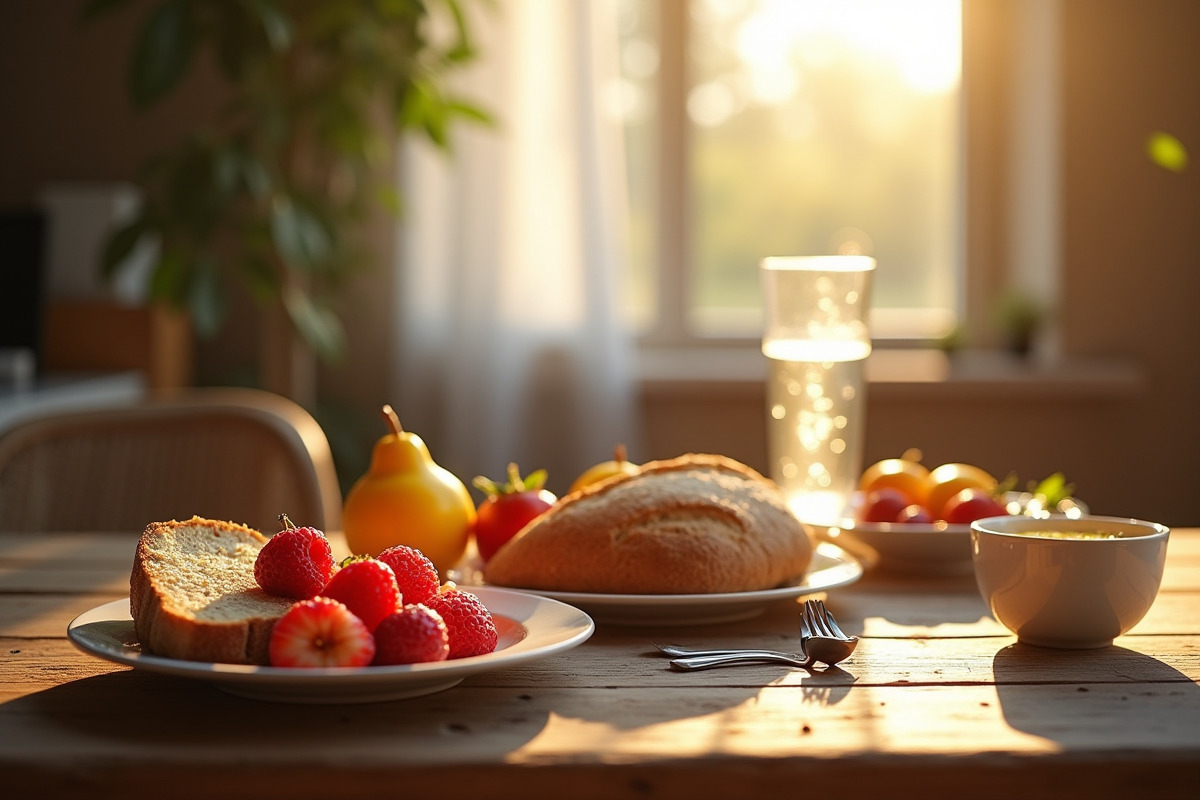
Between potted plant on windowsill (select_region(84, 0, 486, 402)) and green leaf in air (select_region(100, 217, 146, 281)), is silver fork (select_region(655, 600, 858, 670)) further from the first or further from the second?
green leaf in air (select_region(100, 217, 146, 281))

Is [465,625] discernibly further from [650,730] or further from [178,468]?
[178,468]

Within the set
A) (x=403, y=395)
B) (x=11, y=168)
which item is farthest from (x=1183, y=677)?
(x=11, y=168)

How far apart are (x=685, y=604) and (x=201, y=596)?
34 cm

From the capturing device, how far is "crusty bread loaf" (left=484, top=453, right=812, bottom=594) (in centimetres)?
92

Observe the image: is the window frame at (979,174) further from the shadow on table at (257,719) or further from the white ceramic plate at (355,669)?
the shadow on table at (257,719)

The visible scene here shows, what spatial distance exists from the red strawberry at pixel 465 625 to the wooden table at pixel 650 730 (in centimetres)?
3

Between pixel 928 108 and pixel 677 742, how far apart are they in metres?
2.89

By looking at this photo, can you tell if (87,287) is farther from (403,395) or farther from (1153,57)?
(1153,57)

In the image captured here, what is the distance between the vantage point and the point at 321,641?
2.23ft

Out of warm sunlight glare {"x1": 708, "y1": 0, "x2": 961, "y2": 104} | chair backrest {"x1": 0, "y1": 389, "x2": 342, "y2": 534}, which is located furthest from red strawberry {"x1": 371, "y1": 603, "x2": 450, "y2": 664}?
warm sunlight glare {"x1": 708, "y1": 0, "x2": 961, "y2": 104}

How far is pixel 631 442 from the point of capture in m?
2.96

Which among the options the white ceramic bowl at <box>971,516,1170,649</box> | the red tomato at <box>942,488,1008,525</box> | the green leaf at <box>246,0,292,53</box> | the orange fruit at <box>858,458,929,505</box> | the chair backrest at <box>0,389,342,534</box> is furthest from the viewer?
the green leaf at <box>246,0,292,53</box>

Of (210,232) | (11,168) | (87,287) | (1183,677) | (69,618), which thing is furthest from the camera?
(11,168)

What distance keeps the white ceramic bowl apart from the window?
7.88 feet
